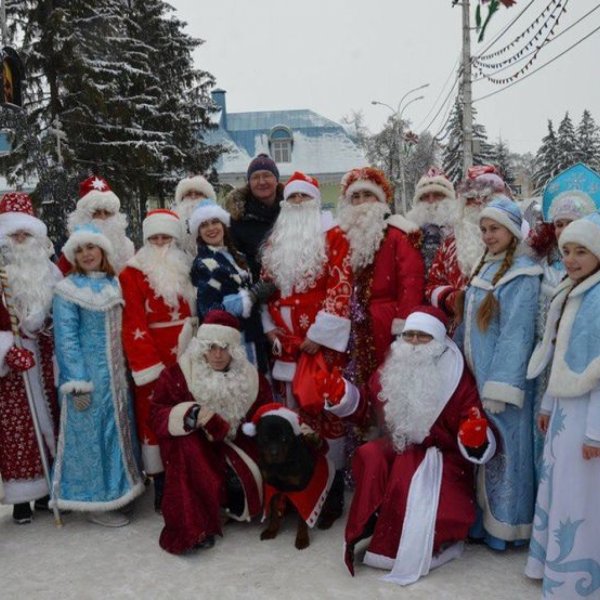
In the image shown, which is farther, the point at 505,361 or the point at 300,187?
the point at 300,187

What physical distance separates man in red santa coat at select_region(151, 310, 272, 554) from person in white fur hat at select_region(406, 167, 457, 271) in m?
1.62

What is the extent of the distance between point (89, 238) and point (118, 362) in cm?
88

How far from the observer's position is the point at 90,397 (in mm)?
4188

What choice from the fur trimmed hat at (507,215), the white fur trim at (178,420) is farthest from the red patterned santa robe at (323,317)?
the fur trimmed hat at (507,215)

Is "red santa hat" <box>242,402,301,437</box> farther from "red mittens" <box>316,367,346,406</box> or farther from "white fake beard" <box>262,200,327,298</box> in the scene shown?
"white fake beard" <box>262,200,327,298</box>

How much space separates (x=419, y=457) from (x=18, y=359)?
102 inches

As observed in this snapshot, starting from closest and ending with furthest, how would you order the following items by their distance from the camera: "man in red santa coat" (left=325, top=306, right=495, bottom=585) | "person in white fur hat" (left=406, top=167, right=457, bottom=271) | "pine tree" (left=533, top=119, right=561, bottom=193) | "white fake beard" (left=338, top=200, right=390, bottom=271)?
"man in red santa coat" (left=325, top=306, right=495, bottom=585)
"white fake beard" (left=338, top=200, right=390, bottom=271)
"person in white fur hat" (left=406, top=167, right=457, bottom=271)
"pine tree" (left=533, top=119, right=561, bottom=193)

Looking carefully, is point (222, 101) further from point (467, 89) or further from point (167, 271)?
point (167, 271)

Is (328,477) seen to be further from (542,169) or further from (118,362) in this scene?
(542,169)

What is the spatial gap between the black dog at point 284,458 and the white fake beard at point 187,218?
1.62 meters

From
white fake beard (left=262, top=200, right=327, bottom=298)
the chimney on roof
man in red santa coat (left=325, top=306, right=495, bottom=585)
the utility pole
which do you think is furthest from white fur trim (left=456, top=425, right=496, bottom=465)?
the chimney on roof

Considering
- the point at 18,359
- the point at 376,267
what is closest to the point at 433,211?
the point at 376,267

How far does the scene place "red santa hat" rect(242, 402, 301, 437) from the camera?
3791 mm

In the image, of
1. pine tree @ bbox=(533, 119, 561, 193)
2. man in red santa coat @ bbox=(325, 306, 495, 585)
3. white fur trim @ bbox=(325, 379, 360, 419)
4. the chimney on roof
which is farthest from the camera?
pine tree @ bbox=(533, 119, 561, 193)
